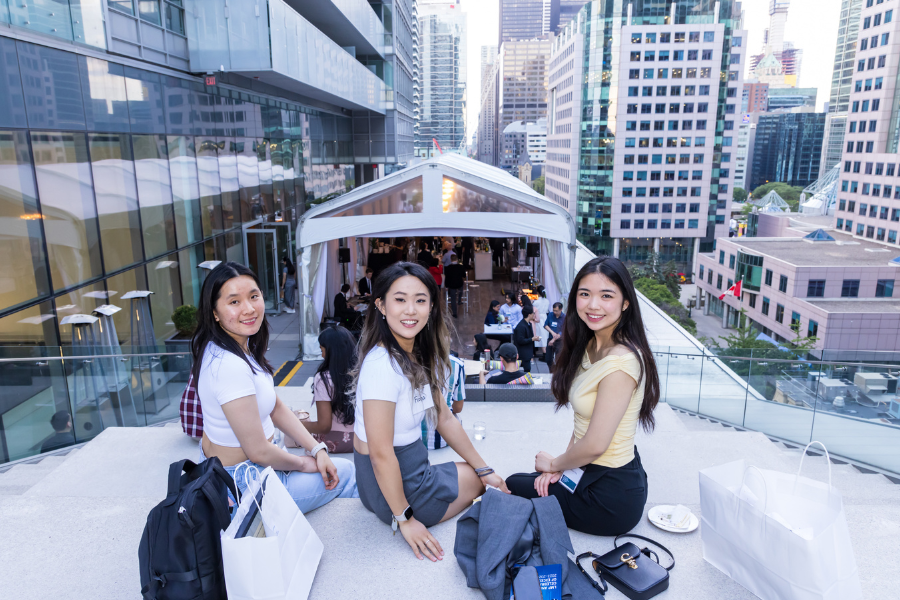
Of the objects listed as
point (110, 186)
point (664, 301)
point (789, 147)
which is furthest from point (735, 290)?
point (789, 147)

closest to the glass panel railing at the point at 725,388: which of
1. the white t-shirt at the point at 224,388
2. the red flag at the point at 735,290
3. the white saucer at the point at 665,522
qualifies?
the white saucer at the point at 665,522

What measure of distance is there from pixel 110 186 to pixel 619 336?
9609 millimetres

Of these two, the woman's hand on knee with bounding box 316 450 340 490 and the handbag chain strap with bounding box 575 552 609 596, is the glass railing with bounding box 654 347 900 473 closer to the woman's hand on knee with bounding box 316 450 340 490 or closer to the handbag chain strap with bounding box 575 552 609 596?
the handbag chain strap with bounding box 575 552 609 596

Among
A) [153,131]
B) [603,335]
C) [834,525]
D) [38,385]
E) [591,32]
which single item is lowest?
[38,385]

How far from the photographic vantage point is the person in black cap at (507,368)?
6.97 m

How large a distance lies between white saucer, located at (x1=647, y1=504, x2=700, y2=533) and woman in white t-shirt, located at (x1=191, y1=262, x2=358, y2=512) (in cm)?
158

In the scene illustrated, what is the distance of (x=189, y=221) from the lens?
12.4 metres

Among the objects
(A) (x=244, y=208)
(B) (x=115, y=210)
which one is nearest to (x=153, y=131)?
(B) (x=115, y=210)

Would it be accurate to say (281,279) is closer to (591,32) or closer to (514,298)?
(514,298)

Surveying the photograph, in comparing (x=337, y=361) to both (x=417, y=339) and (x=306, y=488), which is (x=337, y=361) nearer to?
(x=306, y=488)

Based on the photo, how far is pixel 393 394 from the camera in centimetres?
249

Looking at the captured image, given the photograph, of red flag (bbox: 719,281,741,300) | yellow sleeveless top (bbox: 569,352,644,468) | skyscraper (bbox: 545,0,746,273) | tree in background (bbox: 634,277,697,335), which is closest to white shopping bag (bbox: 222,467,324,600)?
yellow sleeveless top (bbox: 569,352,644,468)

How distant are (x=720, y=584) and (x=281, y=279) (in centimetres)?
1602

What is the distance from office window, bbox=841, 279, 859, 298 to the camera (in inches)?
1834
